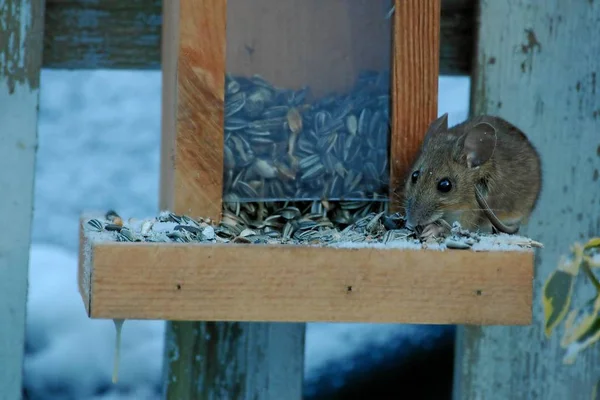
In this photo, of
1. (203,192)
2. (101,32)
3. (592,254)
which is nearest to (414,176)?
(203,192)

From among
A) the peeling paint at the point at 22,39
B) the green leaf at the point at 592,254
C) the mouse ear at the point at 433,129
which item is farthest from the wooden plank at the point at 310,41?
the green leaf at the point at 592,254

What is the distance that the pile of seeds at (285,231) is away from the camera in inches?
72.4

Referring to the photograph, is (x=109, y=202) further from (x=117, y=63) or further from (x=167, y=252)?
(x=167, y=252)

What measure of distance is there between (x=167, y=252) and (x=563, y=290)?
104 centimetres

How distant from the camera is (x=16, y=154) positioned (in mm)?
2422

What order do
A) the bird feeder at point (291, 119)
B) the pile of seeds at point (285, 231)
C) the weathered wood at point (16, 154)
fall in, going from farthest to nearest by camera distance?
the weathered wood at point (16, 154), the bird feeder at point (291, 119), the pile of seeds at point (285, 231)

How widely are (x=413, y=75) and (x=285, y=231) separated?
20.8 inches

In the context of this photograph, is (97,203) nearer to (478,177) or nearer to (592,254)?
(478,177)

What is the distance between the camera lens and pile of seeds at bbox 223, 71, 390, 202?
232cm

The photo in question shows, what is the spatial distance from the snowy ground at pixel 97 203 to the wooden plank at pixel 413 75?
1.36 feet

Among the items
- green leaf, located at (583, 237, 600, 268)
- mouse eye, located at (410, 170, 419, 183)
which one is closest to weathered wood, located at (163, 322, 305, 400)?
mouse eye, located at (410, 170, 419, 183)

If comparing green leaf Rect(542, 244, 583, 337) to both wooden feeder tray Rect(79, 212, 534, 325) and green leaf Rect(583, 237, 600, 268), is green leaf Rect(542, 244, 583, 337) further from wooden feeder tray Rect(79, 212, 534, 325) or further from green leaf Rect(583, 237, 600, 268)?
wooden feeder tray Rect(79, 212, 534, 325)

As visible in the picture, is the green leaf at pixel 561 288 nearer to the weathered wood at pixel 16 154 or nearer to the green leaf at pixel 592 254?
the green leaf at pixel 592 254

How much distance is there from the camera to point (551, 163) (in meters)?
2.54
